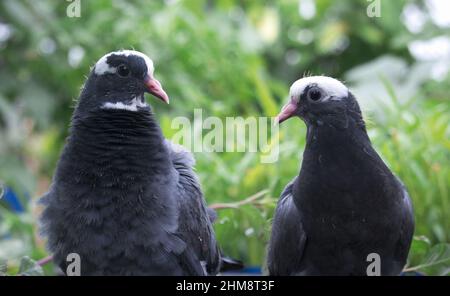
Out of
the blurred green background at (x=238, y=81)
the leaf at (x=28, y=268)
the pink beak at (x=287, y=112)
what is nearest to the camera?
the pink beak at (x=287, y=112)

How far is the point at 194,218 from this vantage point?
3.83 ft

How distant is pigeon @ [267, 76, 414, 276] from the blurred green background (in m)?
0.25

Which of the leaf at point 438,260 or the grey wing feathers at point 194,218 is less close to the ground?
the grey wing feathers at point 194,218

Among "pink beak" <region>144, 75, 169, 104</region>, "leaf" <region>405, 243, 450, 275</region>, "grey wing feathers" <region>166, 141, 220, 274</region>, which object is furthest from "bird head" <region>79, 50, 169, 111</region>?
"leaf" <region>405, 243, 450, 275</region>

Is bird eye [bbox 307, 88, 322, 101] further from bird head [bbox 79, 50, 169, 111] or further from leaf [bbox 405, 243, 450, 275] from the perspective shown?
leaf [bbox 405, 243, 450, 275]

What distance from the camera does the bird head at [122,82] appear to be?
1.08m

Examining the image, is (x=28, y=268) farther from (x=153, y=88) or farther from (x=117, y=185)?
(x=153, y=88)

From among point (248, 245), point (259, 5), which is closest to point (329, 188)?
point (248, 245)

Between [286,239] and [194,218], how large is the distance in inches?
6.1

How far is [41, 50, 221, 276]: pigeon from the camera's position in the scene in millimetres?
1099

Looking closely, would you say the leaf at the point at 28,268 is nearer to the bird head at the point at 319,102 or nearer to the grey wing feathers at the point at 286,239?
the grey wing feathers at the point at 286,239

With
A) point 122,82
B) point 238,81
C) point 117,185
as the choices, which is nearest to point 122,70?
point 122,82

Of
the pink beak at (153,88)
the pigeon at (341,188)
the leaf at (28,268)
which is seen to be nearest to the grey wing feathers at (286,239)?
the pigeon at (341,188)
